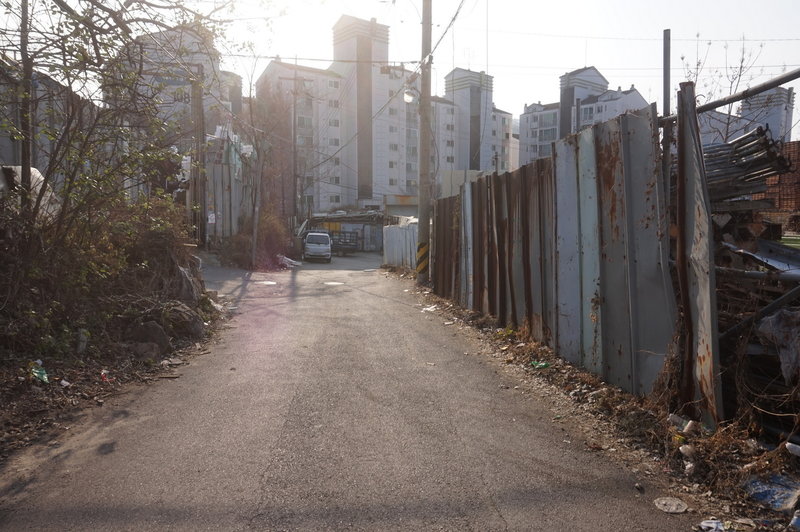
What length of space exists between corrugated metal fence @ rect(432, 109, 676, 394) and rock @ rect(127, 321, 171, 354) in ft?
16.2

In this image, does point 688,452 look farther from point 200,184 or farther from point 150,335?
point 200,184

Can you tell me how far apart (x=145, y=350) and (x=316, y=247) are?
27.7m

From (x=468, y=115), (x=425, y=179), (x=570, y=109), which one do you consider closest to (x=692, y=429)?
(x=425, y=179)

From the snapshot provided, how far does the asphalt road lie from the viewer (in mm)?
3229

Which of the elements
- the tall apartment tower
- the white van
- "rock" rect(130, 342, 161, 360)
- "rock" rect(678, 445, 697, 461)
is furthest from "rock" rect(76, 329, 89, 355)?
the tall apartment tower

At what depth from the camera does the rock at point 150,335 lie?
743 cm

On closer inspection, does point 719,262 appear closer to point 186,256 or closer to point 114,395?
point 114,395

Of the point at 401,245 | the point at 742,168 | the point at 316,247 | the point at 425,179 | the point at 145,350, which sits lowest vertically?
the point at 145,350

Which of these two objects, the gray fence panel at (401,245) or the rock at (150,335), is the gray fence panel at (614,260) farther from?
the gray fence panel at (401,245)

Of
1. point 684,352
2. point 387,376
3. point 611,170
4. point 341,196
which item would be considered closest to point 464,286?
point 387,376

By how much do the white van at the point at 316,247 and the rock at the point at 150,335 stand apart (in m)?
27.0

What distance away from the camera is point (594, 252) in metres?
5.80

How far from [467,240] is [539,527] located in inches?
320

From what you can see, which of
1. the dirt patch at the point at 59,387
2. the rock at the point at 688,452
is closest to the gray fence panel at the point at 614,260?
the rock at the point at 688,452
